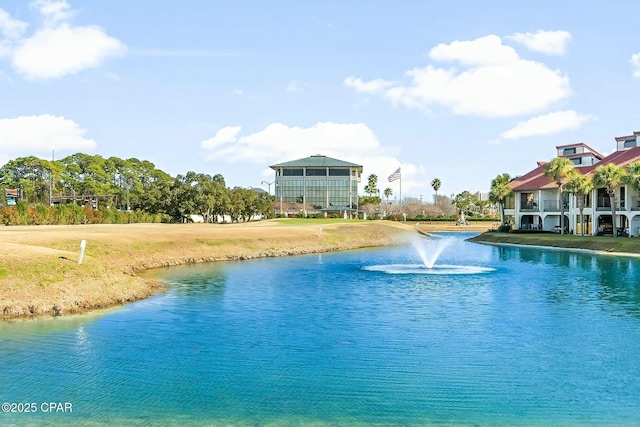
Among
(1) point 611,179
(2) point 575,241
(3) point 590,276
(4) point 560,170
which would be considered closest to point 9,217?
(3) point 590,276

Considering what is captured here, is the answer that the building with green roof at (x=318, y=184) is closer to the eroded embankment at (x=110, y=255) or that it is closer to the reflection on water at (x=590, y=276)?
the eroded embankment at (x=110, y=255)

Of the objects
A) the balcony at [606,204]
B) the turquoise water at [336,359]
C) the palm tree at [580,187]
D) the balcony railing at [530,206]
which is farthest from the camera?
the balcony railing at [530,206]

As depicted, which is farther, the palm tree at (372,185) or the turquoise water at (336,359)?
the palm tree at (372,185)

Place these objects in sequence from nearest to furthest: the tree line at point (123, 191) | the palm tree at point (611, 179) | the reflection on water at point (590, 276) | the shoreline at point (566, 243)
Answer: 1. the reflection on water at point (590, 276)
2. the shoreline at point (566, 243)
3. the palm tree at point (611, 179)
4. the tree line at point (123, 191)

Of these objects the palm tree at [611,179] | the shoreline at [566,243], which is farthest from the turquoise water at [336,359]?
the palm tree at [611,179]

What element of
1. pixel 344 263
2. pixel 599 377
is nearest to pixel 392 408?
pixel 599 377

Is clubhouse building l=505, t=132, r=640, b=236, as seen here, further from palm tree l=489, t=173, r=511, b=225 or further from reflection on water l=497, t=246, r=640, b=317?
reflection on water l=497, t=246, r=640, b=317

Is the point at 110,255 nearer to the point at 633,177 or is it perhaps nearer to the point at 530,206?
the point at 633,177

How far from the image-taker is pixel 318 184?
178250mm

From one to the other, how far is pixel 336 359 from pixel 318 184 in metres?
162

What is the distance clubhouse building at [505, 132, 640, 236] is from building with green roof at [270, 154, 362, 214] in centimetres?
8631

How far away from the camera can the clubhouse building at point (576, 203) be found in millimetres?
68625

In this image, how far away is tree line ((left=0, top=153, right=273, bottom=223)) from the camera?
97812mm

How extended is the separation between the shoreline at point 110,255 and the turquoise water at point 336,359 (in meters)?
1.72
